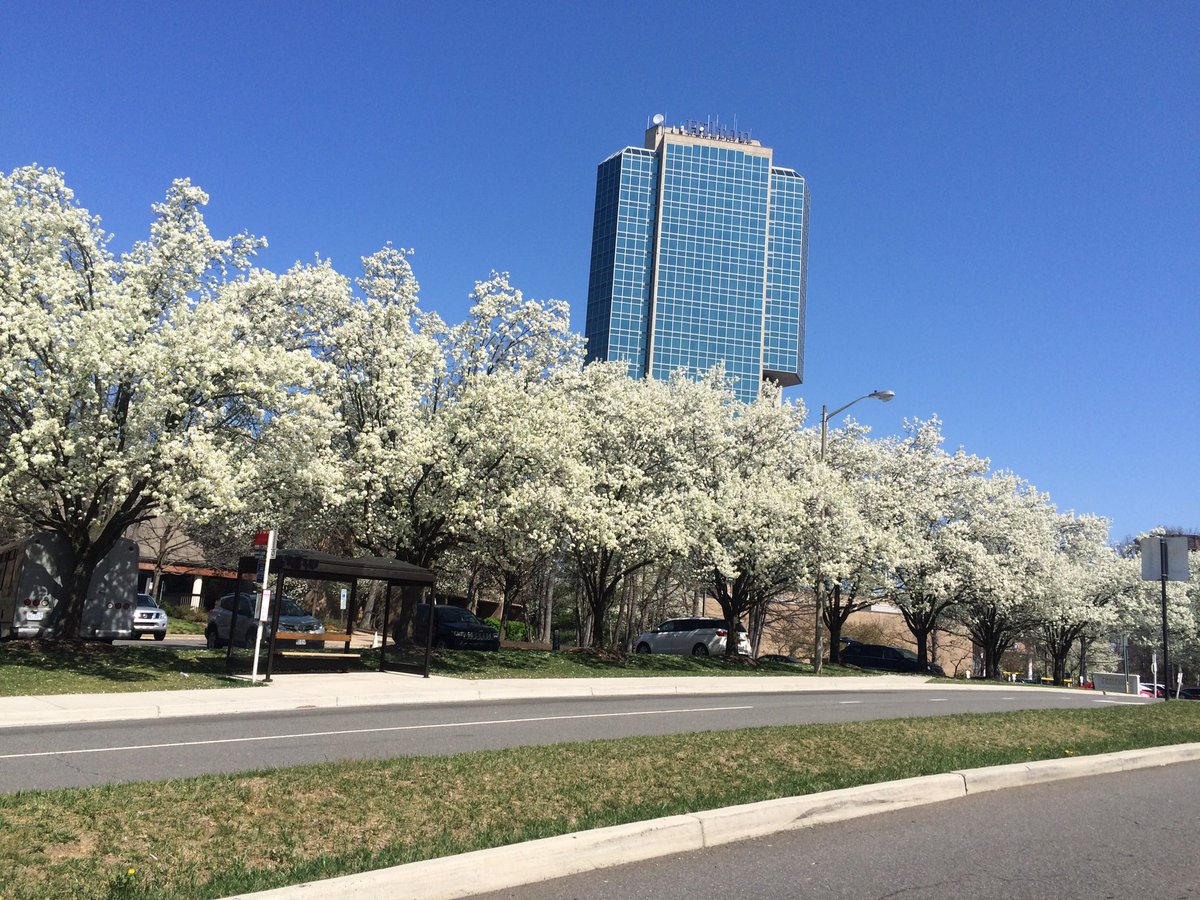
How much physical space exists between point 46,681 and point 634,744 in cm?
1144

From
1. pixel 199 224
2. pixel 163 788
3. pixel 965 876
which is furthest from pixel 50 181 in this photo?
pixel 965 876

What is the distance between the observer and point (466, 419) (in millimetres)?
23109

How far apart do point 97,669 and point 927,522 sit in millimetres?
34877

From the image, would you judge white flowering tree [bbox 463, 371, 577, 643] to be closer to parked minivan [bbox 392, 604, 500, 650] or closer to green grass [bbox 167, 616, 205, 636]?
parked minivan [bbox 392, 604, 500, 650]

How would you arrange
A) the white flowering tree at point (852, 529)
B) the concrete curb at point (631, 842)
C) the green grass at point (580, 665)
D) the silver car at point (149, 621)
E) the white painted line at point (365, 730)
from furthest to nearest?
the white flowering tree at point (852, 529) → the silver car at point (149, 621) → the green grass at point (580, 665) → the white painted line at point (365, 730) → the concrete curb at point (631, 842)

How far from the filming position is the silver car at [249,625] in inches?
888

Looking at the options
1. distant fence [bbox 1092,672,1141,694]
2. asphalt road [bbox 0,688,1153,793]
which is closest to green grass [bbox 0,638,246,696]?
asphalt road [bbox 0,688,1153,793]

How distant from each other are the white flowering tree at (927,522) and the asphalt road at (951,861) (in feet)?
97.7

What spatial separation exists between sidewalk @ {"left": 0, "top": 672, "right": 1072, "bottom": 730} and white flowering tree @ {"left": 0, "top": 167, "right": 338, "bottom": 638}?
343cm

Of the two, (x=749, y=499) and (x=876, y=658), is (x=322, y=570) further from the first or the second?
(x=876, y=658)

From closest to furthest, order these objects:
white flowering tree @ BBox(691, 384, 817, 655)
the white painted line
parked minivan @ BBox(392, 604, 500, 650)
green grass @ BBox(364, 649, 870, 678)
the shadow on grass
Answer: the white painted line, the shadow on grass, green grass @ BBox(364, 649, 870, 678), parked minivan @ BBox(392, 604, 500, 650), white flowering tree @ BBox(691, 384, 817, 655)

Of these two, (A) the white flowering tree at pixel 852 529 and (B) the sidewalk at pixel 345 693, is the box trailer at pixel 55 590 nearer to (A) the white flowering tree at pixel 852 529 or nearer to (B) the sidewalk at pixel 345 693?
(B) the sidewalk at pixel 345 693

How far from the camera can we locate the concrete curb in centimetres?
522

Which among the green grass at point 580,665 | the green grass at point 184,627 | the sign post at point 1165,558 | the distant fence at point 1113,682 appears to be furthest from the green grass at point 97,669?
the distant fence at point 1113,682
